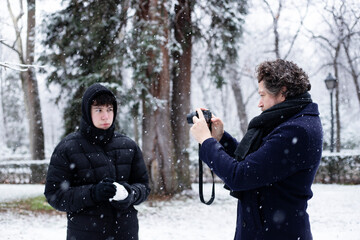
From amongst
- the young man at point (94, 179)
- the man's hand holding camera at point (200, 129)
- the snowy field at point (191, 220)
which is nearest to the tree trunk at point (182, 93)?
the snowy field at point (191, 220)

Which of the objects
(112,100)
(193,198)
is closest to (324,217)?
(193,198)

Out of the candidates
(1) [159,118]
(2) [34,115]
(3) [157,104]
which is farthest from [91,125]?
(2) [34,115]

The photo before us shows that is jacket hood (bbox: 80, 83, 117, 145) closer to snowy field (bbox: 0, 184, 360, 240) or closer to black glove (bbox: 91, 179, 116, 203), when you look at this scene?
black glove (bbox: 91, 179, 116, 203)

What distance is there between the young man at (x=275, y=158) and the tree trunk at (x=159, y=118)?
6.86 m

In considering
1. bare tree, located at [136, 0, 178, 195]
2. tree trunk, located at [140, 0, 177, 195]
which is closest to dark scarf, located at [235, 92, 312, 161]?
bare tree, located at [136, 0, 178, 195]

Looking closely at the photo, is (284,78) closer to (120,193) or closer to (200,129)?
(200,129)

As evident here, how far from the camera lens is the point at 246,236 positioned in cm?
203

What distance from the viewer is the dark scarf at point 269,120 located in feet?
6.23

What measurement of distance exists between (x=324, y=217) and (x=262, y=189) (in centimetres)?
685

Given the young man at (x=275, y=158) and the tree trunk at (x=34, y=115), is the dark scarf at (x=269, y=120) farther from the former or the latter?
the tree trunk at (x=34, y=115)

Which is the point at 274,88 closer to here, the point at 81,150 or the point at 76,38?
the point at 81,150

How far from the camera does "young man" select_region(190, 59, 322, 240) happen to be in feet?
5.83

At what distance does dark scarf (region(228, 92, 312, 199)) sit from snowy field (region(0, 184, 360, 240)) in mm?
4843

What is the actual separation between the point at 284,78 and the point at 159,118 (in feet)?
24.6
